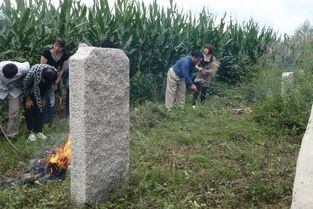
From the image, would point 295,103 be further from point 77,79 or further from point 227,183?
point 77,79

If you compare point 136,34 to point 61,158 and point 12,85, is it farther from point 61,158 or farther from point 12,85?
point 61,158

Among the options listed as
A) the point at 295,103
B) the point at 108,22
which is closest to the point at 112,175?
the point at 295,103

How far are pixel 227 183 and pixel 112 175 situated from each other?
1144mm

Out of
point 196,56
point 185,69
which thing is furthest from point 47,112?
point 196,56

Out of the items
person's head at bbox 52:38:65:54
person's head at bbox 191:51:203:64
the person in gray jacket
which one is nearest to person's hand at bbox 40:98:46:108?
the person in gray jacket

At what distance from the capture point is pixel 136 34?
9.67 metres

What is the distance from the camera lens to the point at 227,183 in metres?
3.97

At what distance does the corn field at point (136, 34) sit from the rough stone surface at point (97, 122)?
4.19 meters

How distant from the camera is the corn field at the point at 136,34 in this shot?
7.53 meters

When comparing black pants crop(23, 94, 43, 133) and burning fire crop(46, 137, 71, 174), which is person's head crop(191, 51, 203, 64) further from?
burning fire crop(46, 137, 71, 174)

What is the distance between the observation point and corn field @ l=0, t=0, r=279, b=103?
7527 mm

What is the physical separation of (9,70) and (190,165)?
113 inches

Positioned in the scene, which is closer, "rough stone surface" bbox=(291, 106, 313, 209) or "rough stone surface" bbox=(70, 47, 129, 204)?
"rough stone surface" bbox=(291, 106, 313, 209)

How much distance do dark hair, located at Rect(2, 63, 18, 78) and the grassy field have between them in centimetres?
99
